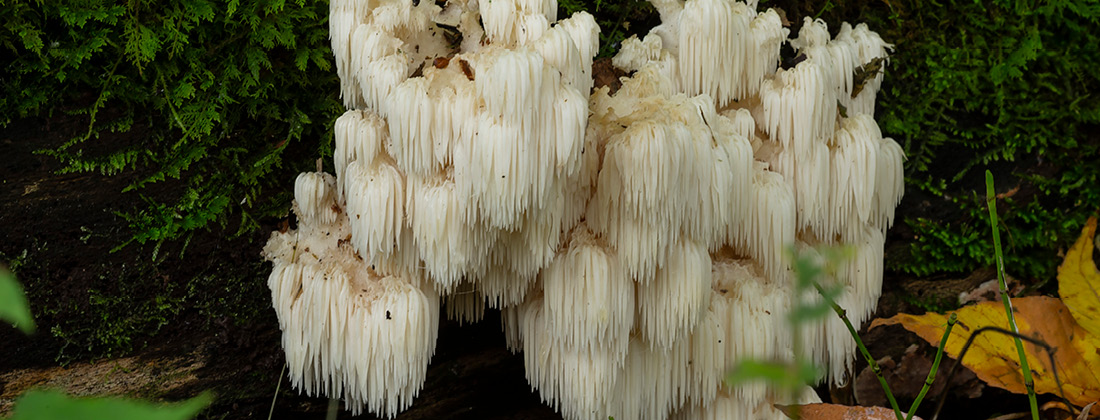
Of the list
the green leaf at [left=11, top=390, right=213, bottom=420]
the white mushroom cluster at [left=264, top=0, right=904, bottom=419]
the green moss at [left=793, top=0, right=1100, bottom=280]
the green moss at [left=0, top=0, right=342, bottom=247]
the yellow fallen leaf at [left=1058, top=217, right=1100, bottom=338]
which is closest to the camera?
the green leaf at [left=11, top=390, right=213, bottom=420]

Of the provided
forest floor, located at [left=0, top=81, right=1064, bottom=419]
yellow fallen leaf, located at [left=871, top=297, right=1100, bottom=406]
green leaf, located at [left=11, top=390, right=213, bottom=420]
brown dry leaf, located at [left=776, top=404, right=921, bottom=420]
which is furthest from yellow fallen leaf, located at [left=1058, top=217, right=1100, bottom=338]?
green leaf, located at [left=11, top=390, right=213, bottom=420]

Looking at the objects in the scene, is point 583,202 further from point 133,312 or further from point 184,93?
point 133,312

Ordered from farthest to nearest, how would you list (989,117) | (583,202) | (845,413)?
1. (989,117)
2. (845,413)
3. (583,202)

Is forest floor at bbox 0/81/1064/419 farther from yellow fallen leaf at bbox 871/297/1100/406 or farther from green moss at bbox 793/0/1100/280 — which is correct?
green moss at bbox 793/0/1100/280

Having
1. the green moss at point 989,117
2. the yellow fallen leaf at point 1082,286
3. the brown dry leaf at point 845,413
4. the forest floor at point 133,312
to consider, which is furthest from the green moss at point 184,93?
the yellow fallen leaf at point 1082,286

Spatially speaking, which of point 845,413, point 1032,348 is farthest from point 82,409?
point 1032,348

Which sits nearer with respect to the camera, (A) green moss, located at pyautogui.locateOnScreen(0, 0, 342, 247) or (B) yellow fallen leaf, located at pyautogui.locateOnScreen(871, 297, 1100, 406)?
(A) green moss, located at pyautogui.locateOnScreen(0, 0, 342, 247)
